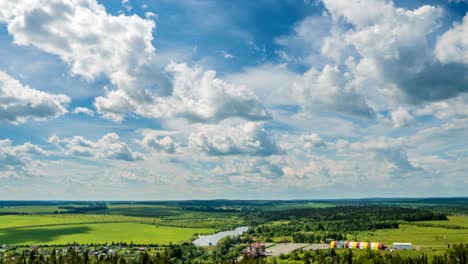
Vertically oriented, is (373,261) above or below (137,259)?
above

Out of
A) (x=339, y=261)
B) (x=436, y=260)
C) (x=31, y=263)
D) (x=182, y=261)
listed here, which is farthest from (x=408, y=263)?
(x=31, y=263)

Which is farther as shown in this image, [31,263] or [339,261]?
[339,261]

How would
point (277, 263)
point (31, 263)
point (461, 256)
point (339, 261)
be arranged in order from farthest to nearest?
1. point (277, 263)
2. point (339, 261)
3. point (461, 256)
4. point (31, 263)

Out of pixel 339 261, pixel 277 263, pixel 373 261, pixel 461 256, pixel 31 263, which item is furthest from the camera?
pixel 277 263

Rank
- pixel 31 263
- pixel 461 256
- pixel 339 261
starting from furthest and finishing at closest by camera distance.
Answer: pixel 339 261
pixel 461 256
pixel 31 263

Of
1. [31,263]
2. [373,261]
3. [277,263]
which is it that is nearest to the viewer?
[373,261]

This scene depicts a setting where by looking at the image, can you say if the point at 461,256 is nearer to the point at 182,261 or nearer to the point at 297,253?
the point at 297,253

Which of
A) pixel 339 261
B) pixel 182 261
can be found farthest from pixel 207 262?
pixel 339 261

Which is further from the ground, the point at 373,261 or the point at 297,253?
the point at 373,261

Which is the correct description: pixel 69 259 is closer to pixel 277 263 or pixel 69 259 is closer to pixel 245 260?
pixel 245 260
